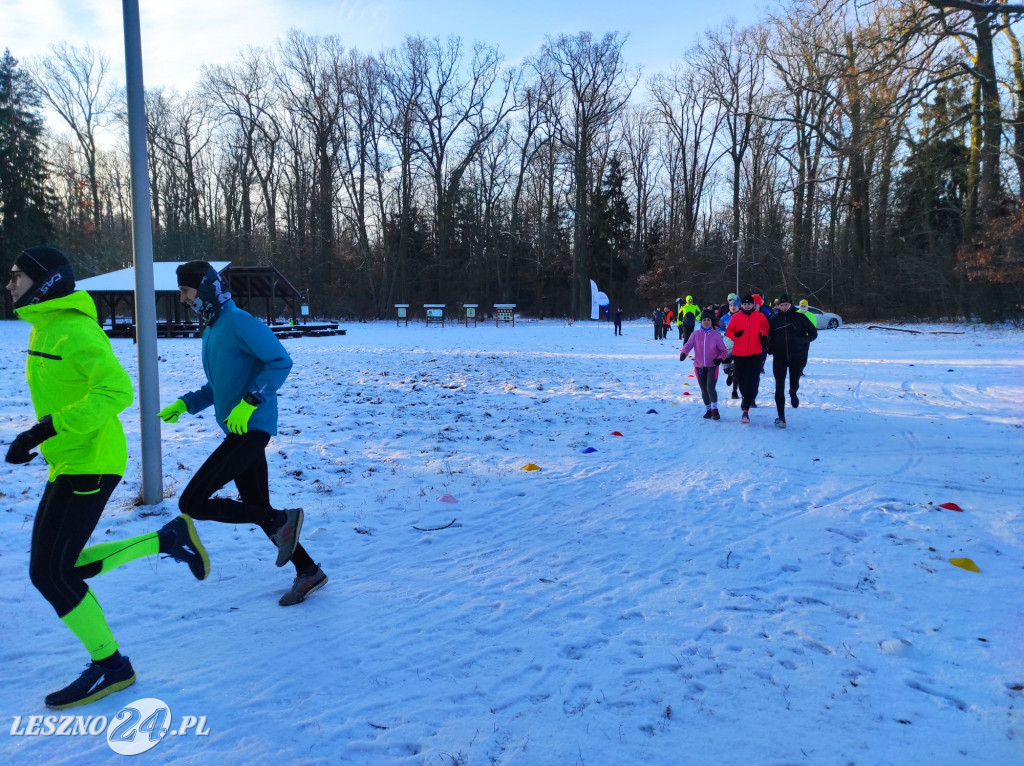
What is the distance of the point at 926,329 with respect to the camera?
30984 millimetres

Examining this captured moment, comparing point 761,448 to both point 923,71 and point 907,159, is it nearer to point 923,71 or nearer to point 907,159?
point 923,71

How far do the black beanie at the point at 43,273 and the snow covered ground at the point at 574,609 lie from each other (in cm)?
183

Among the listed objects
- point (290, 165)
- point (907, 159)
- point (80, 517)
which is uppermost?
point (290, 165)

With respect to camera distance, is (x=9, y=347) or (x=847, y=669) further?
(x=9, y=347)

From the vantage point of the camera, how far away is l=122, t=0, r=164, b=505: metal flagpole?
5258mm

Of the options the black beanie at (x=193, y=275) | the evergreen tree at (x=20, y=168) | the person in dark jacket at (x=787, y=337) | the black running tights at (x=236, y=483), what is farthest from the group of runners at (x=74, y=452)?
→ the evergreen tree at (x=20, y=168)

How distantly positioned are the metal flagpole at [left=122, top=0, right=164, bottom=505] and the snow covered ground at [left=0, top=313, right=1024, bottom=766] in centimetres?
69

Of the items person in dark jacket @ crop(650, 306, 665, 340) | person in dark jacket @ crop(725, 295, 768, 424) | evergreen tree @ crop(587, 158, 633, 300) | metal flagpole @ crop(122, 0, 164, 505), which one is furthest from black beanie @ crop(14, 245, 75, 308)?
evergreen tree @ crop(587, 158, 633, 300)

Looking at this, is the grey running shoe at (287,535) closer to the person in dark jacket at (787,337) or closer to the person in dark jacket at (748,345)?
the person in dark jacket at (748,345)

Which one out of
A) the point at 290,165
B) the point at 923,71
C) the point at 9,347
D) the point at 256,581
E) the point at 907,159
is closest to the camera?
the point at 256,581

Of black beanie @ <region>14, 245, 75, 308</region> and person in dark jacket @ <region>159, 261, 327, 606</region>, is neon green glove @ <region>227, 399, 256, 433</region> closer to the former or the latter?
person in dark jacket @ <region>159, 261, 327, 606</region>

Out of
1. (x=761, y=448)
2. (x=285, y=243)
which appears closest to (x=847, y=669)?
(x=761, y=448)

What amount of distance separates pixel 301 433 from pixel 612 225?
49399 millimetres

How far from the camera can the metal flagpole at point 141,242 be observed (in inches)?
207
